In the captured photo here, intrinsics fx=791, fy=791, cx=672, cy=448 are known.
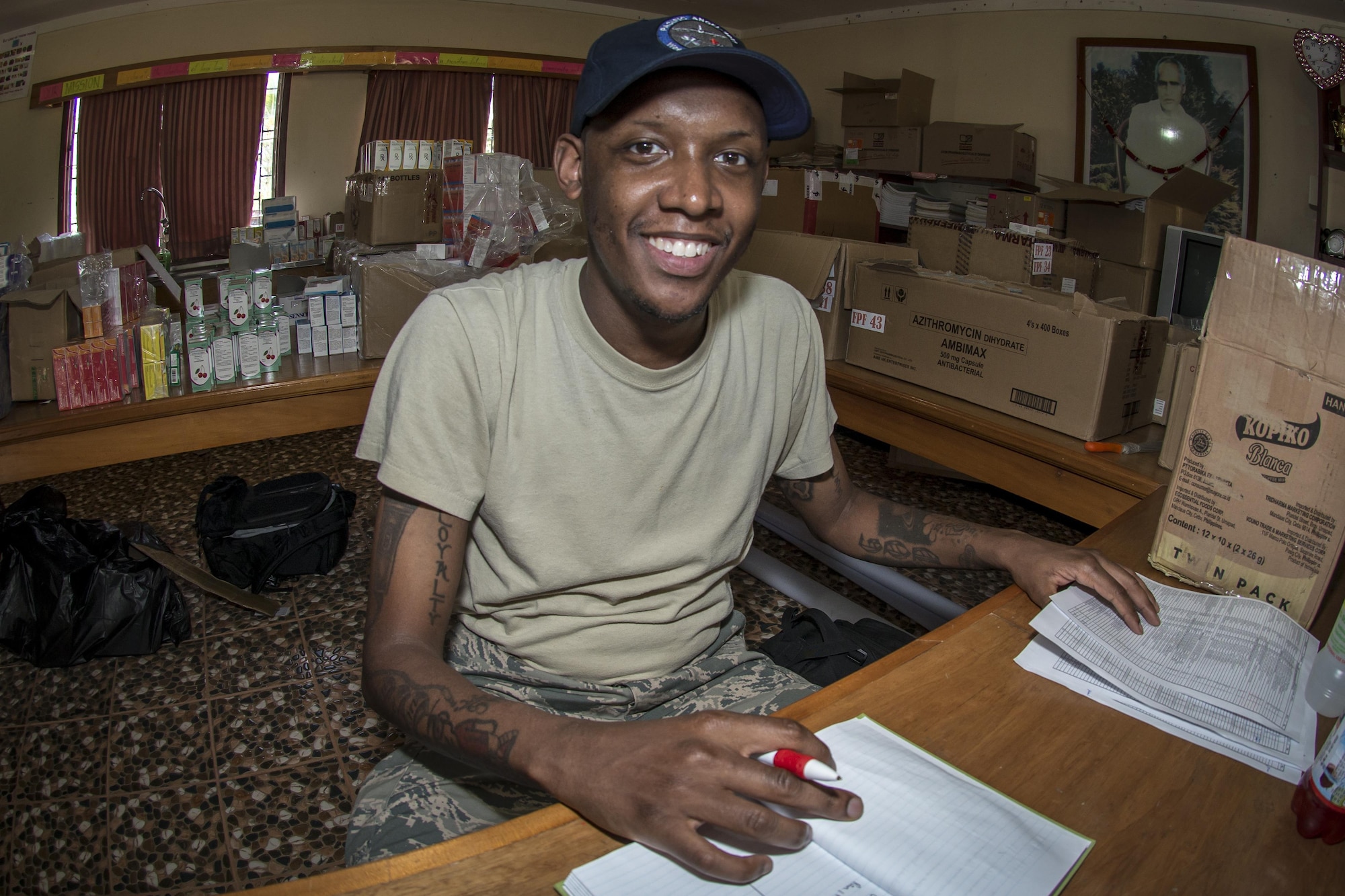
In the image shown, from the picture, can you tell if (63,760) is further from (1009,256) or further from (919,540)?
(1009,256)

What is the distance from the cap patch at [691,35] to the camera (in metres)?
0.92

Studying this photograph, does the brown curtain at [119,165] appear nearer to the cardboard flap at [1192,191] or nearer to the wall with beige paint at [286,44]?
the wall with beige paint at [286,44]

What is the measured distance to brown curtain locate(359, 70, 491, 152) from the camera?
6.63m

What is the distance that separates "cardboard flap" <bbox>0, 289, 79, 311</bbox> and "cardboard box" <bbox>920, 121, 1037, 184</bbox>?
14.6 ft

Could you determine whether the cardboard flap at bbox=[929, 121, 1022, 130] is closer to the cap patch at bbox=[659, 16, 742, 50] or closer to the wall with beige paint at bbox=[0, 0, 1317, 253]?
the wall with beige paint at bbox=[0, 0, 1317, 253]

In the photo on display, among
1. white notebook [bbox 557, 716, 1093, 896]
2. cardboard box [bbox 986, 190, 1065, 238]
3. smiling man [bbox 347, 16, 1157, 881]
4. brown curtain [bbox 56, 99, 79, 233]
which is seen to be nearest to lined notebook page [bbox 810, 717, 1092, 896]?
white notebook [bbox 557, 716, 1093, 896]

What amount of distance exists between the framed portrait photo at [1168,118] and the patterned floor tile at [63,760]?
16.6 feet

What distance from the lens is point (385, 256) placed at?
2826 mm

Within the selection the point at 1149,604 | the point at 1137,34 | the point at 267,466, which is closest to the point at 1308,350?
the point at 1149,604

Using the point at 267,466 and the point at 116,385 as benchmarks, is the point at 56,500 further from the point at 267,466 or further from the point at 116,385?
the point at 267,466

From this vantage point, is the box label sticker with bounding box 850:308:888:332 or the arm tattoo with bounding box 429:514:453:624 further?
the box label sticker with bounding box 850:308:888:332

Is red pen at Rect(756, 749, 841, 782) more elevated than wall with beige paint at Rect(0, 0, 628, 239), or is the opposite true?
wall with beige paint at Rect(0, 0, 628, 239)

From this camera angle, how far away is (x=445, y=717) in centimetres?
80

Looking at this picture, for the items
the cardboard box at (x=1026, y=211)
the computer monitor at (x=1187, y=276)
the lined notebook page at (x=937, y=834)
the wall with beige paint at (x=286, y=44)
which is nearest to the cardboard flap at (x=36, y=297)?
the lined notebook page at (x=937, y=834)
